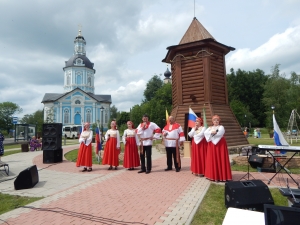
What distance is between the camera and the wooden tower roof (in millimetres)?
14469

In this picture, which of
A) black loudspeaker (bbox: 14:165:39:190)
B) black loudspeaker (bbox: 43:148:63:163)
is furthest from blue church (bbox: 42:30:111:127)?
black loudspeaker (bbox: 14:165:39:190)

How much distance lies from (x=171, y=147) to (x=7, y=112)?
272 feet

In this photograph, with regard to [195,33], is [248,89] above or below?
above

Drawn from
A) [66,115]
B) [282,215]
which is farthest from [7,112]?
[282,215]

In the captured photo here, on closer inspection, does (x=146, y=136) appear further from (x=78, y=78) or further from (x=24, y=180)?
(x=78, y=78)

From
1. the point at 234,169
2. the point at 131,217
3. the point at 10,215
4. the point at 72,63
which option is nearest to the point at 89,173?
the point at 10,215

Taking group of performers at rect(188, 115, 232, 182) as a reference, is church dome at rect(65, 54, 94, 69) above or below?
above

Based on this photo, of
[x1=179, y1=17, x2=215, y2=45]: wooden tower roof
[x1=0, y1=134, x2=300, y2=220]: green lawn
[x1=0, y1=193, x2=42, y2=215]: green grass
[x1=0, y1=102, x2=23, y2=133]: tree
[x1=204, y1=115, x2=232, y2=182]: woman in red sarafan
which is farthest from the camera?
[x1=0, y1=102, x2=23, y2=133]: tree

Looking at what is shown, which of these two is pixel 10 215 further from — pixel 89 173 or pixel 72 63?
pixel 72 63

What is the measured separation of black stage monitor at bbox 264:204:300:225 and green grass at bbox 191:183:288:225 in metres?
1.59

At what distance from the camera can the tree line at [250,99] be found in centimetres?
3806

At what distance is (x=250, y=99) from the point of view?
2114 inches

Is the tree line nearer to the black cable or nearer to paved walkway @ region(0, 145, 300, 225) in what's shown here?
paved walkway @ region(0, 145, 300, 225)

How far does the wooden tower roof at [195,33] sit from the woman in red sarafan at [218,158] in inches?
369
